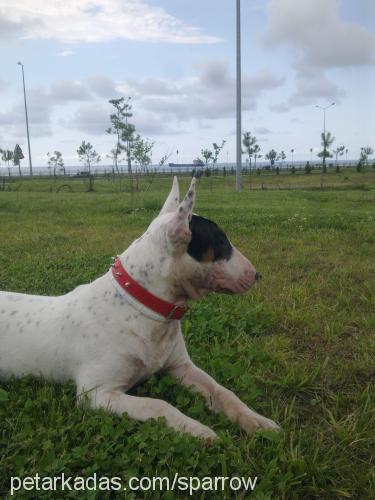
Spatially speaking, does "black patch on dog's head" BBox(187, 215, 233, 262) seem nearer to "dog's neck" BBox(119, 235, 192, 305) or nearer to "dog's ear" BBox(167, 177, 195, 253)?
"dog's ear" BBox(167, 177, 195, 253)

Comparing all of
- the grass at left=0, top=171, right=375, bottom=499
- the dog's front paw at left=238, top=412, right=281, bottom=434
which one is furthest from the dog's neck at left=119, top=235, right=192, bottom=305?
the dog's front paw at left=238, top=412, right=281, bottom=434

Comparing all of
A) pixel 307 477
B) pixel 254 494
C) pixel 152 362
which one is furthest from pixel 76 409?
pixel 307 477

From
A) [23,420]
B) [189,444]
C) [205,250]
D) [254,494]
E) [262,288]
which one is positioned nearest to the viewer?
[254,494]

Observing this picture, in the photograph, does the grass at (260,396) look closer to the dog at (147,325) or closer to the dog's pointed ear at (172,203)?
the dog at (147,325)

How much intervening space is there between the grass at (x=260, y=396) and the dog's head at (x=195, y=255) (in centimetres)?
71

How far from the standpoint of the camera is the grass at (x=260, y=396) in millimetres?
2354

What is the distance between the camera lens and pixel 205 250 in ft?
9.52

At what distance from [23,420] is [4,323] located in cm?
84

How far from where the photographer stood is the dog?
2.80 meters

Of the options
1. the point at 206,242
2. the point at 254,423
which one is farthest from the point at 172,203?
the point at 254,423

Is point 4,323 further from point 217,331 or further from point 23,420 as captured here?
point 217,331

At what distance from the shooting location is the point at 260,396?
10.4 feet

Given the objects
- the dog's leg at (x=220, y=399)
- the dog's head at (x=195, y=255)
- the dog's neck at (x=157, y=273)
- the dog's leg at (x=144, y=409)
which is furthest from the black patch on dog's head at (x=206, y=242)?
the dog's leg at (x=144, y=409)

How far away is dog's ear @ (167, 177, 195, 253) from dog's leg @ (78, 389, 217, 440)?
3.03 ft
